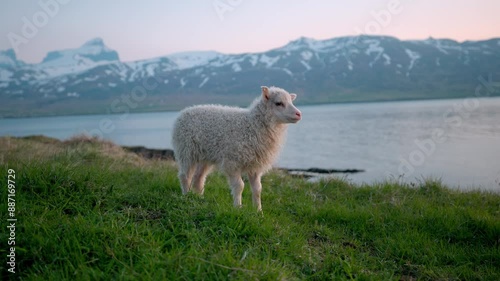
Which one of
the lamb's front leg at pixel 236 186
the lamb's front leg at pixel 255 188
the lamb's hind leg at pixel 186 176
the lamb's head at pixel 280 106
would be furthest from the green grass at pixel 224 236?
the lamb's head at pixel 280 106

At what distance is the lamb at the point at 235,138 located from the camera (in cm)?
671

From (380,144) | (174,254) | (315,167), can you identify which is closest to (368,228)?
(174,254)

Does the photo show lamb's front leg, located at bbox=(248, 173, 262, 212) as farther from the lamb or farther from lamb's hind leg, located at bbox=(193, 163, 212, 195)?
lamb's hind leg, located at bbox=(193, 163, 212, 195)

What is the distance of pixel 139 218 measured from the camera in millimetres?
5016

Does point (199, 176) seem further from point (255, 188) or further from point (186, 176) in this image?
point (255, 188)

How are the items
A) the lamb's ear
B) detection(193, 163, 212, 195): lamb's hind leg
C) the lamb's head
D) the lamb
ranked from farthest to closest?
detection(193, 163, 212, 195): lamb's hind leg
the lamb's ear
the lamb's head
the lamb

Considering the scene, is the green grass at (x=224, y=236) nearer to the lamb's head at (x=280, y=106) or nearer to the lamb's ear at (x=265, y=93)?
the lamb's head at (x=280, y=106)

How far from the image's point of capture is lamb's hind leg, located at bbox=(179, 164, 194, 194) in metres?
7.27

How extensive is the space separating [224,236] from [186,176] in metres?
2.96

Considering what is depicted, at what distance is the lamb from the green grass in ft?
2.53

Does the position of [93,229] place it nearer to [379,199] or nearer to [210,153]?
[210,153]

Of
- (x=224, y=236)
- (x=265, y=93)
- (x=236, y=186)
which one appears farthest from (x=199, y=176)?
(x=224, y=236)

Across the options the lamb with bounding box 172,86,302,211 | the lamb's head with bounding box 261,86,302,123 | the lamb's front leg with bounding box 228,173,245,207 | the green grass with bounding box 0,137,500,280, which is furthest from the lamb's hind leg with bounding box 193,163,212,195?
the lamb's head with bounding box 261,86,302,123

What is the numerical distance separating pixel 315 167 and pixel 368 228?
55.3ft
